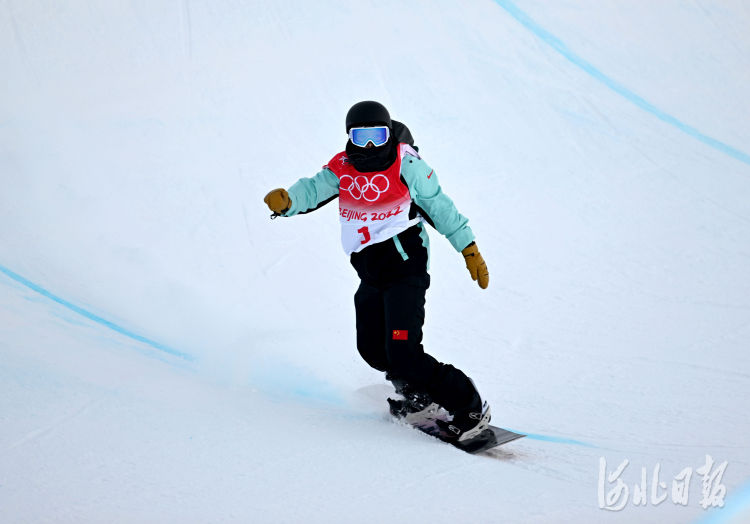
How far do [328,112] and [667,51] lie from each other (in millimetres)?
3648

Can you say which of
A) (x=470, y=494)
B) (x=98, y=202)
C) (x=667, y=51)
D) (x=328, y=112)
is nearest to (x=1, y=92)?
(x=98, y=202)

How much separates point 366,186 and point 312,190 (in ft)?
0.84

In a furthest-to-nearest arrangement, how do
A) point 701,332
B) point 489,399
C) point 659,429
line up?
1. point 701,332
2. point 489,399
3. point 659,429

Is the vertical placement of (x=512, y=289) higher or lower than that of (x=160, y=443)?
Result: higher

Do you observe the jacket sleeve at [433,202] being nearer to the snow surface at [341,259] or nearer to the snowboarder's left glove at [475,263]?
the snowboarder's left glove at [475,263]

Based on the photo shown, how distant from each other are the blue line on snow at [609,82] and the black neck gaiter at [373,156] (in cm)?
429

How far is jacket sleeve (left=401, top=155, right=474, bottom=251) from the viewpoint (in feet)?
8.71

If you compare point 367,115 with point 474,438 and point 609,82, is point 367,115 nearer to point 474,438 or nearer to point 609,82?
point 474,438

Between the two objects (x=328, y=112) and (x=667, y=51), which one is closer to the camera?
(x=328, y=112)

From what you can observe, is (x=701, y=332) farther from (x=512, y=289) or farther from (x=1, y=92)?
(x=1, y=92)

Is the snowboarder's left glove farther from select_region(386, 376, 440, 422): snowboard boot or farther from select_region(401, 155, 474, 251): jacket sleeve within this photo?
select_region(386, 376, 440, 422): snowboard boot

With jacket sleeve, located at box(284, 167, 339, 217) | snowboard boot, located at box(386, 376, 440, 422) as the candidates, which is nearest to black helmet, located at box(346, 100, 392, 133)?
jacket sleeve, located at box(284, 167, 339, 217)

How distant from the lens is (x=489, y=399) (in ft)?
10.4

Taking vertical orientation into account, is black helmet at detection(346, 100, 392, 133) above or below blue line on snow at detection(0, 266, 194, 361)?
above
